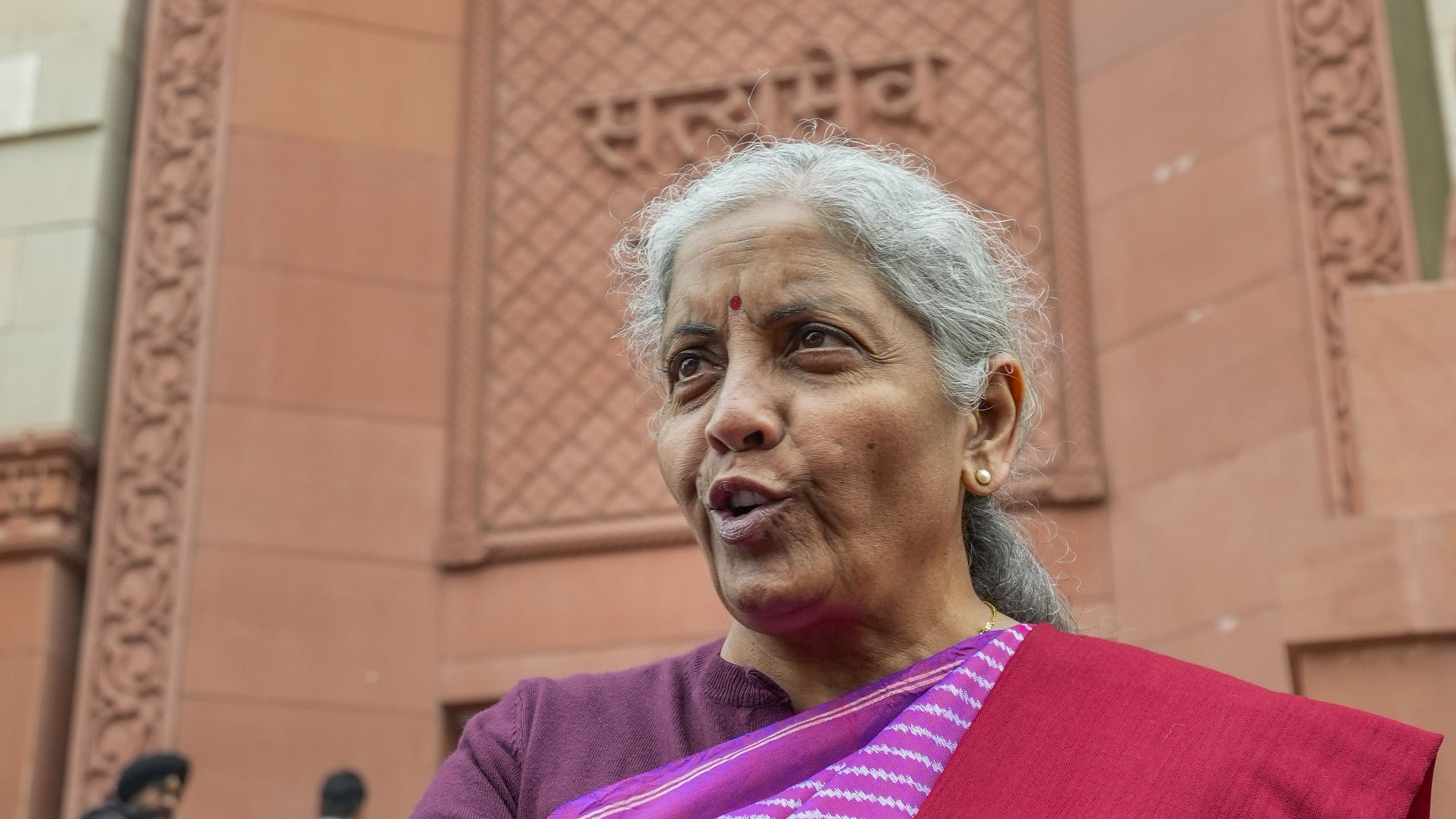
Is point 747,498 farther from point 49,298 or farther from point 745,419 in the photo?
point 49,298

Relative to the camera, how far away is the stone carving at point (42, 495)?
6270 millimetres

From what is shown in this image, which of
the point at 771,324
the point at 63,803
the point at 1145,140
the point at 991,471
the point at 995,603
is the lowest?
the point at 63,803

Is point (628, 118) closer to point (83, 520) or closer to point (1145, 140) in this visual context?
point (1145, 140)

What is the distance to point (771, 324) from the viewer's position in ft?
5.08

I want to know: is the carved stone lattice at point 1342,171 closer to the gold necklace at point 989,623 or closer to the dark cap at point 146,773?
the dark cap at point 146,773

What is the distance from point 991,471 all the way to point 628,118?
5551mm

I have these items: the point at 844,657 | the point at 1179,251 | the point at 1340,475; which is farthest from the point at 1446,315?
the point at 1179,251

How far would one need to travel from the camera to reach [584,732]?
1.54 metres

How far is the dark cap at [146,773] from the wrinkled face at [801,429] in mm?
3542

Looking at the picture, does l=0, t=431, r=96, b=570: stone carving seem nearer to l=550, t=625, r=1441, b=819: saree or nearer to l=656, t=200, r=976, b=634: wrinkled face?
l=656, t=200, r=976, b=634: wrinkled face

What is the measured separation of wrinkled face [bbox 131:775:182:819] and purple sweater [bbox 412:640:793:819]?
3.42 m


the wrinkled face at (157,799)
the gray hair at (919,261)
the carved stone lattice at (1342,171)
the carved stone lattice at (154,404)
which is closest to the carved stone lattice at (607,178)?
the carved stone lattice at (1342,171)

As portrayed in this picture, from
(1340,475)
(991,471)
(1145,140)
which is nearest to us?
(991,471)

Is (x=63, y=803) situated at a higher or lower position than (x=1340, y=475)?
lower
